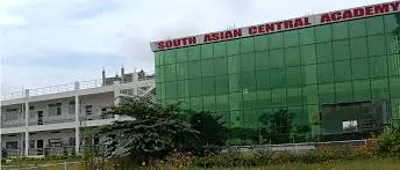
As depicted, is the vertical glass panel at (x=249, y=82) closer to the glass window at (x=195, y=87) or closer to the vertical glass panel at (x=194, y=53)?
the glass window at (x=195, y=87)

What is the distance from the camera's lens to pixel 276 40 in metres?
42.5

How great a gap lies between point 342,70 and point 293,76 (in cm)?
352

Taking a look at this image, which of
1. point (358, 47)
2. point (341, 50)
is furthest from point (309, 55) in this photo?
point (358, 47)

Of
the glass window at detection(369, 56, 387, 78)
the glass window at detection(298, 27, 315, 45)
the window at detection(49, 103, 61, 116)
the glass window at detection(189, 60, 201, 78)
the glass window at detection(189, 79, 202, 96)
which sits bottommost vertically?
the window at detection(49, 103, 61, 116)

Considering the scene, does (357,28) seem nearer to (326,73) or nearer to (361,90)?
(326,73)

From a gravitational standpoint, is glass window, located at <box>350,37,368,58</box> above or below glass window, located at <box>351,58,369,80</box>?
above

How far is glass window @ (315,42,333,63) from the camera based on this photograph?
133ft

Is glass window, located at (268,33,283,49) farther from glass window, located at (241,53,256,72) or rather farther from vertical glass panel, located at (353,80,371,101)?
vertical glass panel, located at (353,80,371,101)

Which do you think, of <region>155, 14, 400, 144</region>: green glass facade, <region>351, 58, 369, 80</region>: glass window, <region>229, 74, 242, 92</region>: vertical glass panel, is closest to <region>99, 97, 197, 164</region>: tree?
<region>155, 14, 400, 144</region>: green glass facade

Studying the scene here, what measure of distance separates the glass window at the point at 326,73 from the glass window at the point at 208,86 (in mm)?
8380

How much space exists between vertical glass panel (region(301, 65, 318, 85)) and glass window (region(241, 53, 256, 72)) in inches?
159

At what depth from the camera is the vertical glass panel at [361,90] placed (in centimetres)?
3909

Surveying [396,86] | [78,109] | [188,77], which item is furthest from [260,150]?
[78,109]

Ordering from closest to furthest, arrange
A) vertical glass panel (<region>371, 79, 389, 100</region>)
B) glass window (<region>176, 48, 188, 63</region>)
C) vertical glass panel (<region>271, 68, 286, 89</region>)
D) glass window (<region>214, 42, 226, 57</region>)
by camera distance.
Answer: vertical glass panel (<region>371, 79, 389, 100</region>)
vertical glass panel (<region>271, 68, 286, 89</region>)
glass window (<region>214, 42, 226, 57</region>)
glass window (<region>176, 48, 188, 63</region>)
